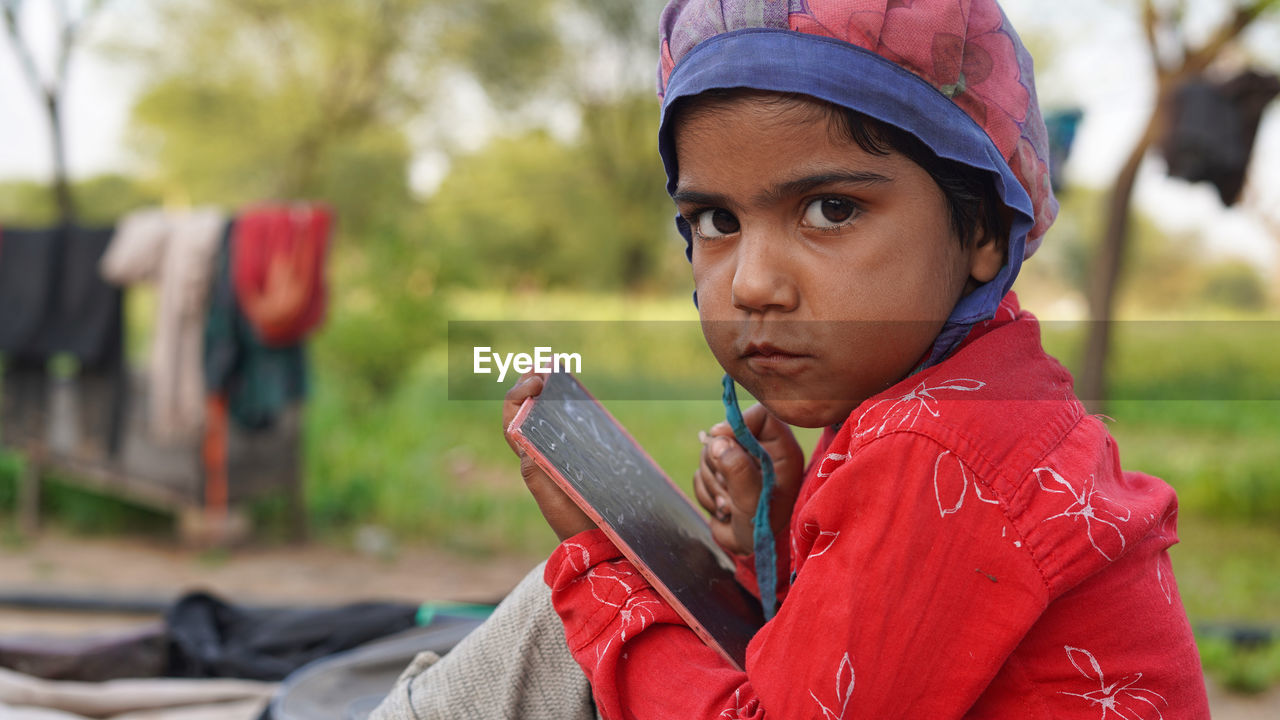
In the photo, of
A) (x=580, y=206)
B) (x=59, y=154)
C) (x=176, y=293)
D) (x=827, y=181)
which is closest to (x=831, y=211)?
(x=827, y=181)

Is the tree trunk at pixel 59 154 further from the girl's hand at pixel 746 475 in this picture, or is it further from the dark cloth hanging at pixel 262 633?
the girl's hand at pixel 746 475

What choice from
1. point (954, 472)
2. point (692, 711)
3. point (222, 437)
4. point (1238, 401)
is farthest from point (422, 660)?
point (1238, 401)

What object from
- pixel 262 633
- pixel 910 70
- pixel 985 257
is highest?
pixel 910 70

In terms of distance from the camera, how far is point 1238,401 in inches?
388

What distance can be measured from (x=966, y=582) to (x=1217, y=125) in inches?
192

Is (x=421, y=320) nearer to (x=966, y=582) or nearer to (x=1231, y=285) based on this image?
(x=966, y=582)

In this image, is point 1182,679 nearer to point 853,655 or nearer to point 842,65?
point 853,655

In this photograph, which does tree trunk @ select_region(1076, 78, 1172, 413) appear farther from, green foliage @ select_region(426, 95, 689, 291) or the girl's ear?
green foliage @ select_region(426, 95, 689, 291)

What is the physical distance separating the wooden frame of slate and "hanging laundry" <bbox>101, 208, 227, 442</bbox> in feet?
13.0

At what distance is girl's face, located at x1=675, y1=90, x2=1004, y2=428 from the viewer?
103 cm

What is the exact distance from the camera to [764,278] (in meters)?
1.04

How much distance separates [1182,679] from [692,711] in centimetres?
53

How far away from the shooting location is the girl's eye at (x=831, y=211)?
1.04 meters

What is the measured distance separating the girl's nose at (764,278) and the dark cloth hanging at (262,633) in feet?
6.08
